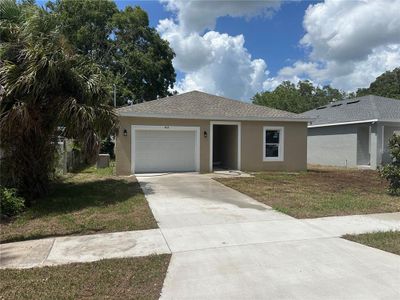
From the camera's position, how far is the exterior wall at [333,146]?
22.2 m

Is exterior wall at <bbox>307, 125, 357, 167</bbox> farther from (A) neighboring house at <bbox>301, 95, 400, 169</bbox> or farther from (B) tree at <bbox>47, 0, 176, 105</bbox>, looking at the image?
(B) tree at <bbox>47, 0, 176, 105</bbox>

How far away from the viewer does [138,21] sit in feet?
111

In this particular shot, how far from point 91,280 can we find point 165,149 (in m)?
12.4

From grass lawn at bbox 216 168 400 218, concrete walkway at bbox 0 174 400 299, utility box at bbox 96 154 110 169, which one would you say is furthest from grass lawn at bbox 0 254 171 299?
utility box at bbox 96 154 110 169

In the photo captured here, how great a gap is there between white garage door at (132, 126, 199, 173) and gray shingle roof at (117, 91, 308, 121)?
740 mm

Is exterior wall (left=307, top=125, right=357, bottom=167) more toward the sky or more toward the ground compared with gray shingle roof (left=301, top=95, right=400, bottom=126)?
more toward the ground

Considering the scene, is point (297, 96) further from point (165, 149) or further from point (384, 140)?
point (165, 149)

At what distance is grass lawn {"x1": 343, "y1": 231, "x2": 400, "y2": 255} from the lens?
19.1 feet

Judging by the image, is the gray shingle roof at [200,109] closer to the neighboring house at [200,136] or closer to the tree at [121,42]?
the neighboring house at [200,136]

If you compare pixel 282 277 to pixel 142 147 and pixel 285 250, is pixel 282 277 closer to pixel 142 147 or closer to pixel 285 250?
pixel 285 250

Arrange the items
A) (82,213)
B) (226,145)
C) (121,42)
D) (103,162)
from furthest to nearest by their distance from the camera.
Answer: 1. (121,42)
2. (103,162)
3. (226,145)
4. (82,213)

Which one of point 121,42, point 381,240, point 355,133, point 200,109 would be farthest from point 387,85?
point 381,240

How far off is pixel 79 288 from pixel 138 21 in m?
32.8

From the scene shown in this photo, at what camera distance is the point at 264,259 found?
529 centimetres
